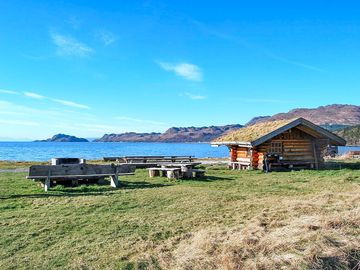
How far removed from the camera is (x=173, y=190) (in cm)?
1518

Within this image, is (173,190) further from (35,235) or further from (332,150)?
(332,150)

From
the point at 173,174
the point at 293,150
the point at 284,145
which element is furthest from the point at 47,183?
the point at 293,150

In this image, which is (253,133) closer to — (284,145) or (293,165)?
(284,145)

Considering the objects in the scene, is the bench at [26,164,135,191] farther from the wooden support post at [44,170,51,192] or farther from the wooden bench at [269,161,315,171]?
the wooden bench at [269,161,315,171]

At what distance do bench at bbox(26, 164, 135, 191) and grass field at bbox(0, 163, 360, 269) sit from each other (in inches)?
53.6

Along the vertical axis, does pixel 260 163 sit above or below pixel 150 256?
above

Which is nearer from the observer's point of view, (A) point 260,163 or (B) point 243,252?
(B) point 243,252

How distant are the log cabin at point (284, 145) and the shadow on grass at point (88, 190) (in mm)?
10253

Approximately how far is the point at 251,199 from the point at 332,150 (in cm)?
3789

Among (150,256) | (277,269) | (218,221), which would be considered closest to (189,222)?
(218,221)

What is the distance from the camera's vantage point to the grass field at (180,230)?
283 inches

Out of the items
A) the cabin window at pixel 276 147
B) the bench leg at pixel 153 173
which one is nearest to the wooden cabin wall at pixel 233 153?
the cabin window at pixel 276 147

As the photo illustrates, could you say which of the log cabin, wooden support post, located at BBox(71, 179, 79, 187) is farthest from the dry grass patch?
the log cabin

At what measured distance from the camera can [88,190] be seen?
15.4 m
